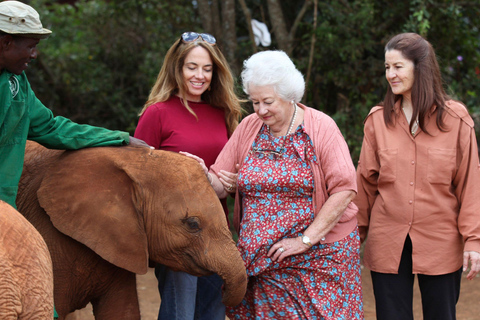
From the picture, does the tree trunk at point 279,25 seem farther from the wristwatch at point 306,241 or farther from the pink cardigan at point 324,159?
the wristwatch at point 306,241

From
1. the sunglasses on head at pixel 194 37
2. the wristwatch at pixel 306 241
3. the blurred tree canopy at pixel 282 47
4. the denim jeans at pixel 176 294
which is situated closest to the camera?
the wristwatch at pixel 306 241

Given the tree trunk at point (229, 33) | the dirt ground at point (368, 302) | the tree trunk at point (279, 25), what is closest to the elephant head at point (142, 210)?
the dirt ground at point (368, 302)

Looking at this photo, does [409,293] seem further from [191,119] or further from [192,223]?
[191,119]

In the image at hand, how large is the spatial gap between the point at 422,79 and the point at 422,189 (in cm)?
66

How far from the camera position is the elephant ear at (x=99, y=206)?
3635 millimetres

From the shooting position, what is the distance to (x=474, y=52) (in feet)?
30.2

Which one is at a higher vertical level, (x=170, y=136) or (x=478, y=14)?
(x=478, y=14)

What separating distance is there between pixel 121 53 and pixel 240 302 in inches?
301

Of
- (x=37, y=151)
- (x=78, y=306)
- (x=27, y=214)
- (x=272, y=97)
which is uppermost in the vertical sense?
(x=272, y=97)

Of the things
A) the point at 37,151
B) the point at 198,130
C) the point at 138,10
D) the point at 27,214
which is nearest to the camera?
the point at 27,214

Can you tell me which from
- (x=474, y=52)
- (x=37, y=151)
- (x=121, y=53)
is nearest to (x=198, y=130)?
(x=37, y=151)

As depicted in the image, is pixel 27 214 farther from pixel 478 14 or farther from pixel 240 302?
pixel 478 14

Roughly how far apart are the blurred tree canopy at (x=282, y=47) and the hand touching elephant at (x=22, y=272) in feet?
16.4

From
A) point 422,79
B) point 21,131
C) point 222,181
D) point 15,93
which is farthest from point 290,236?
point 15,93
